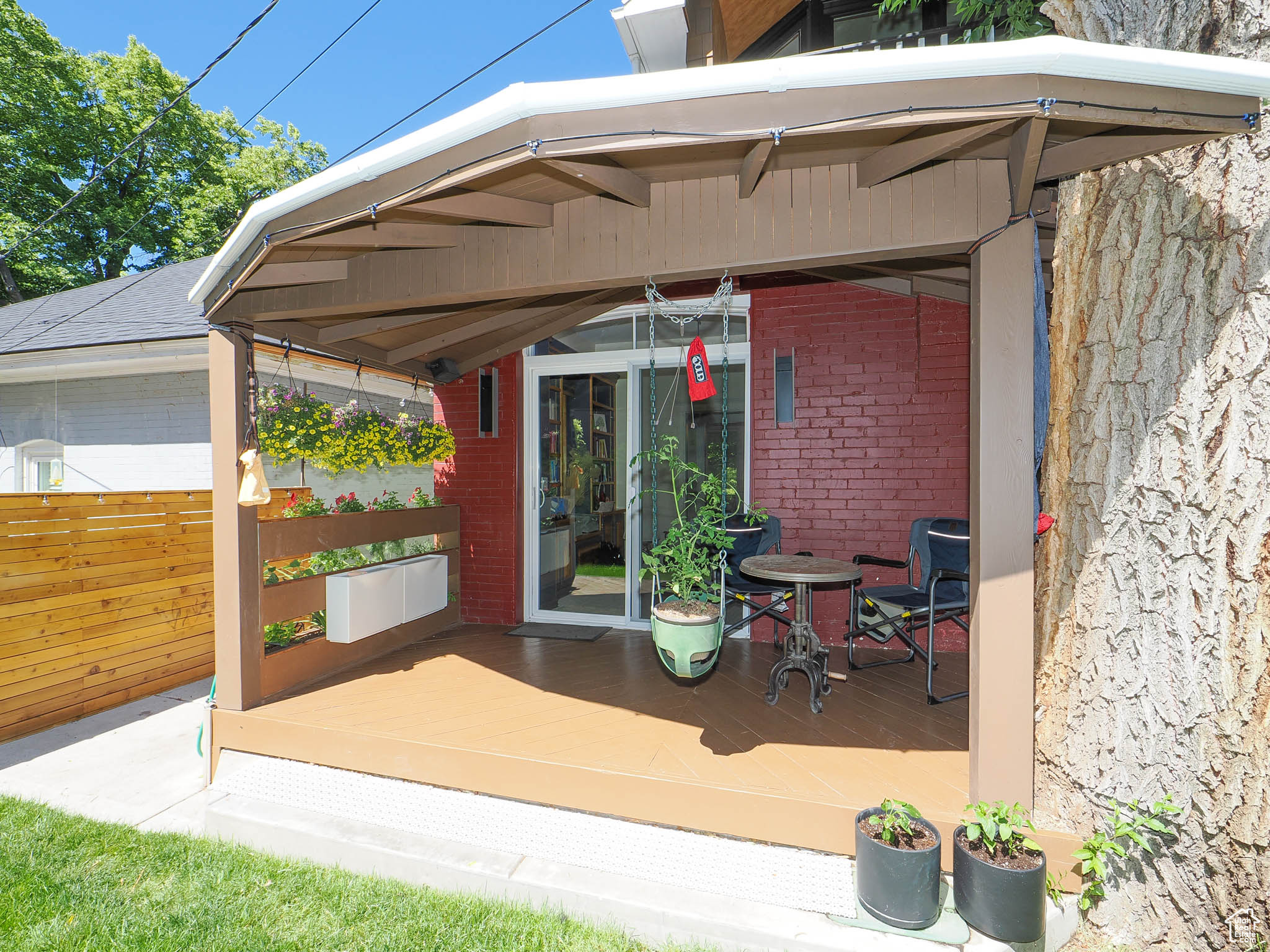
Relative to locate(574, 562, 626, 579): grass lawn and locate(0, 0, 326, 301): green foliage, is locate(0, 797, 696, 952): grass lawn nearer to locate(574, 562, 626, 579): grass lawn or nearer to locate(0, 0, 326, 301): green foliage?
locate(574, 562, 626, 579): grass lawn

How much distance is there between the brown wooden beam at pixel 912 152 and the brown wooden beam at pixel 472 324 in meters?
2.27

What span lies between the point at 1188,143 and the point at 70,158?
18.4 m

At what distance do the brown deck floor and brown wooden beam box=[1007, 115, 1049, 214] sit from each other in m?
2.08

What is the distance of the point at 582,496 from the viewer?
517 cm

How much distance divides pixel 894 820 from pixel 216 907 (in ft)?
7.73

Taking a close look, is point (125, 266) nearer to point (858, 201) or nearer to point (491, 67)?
point (491, 67)

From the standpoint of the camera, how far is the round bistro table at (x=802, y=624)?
Result: 3072 mm

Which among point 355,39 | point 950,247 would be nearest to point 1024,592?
point 950,247

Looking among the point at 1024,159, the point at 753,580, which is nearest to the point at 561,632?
the point at 753,580

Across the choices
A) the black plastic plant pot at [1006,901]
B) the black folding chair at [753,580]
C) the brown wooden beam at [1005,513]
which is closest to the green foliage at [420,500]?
the black folding chair at [753,580]

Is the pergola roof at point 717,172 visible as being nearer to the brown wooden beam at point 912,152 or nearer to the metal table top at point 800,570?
the brown wooden beam at point 912,152

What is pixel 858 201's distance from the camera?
217cm

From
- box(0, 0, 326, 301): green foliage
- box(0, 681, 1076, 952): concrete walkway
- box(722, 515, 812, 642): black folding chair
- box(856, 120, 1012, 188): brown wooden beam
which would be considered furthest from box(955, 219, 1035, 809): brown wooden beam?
box(0, 0, 326, 301): green foliage

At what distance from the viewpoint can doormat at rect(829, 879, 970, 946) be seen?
187 cm
